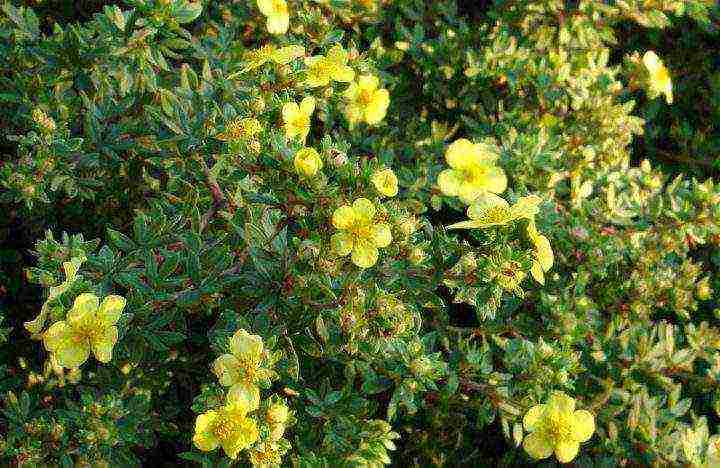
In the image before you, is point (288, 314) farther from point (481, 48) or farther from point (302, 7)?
point (481, 48)

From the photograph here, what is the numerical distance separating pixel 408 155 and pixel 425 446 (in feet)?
3.23

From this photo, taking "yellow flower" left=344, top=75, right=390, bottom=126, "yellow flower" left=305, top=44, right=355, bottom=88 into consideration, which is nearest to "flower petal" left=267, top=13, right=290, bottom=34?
"yellow flower" left=344, top=75, right=390, bottom=126

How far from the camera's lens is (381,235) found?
1583 mm

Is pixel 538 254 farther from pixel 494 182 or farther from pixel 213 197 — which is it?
pixel 213 197

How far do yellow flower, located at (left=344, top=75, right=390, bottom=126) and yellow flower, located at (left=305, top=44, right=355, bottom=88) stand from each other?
0.39 m

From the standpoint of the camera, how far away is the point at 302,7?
8.23 ft

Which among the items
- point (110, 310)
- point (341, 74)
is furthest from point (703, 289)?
point (110, 310)

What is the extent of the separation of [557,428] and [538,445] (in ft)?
0.22

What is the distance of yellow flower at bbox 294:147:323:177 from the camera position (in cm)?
161

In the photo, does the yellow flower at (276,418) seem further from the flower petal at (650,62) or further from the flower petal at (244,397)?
the flower petal at (650,62)

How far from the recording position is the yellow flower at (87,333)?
154 cm

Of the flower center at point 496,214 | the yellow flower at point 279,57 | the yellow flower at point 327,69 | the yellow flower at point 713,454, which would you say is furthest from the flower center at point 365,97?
the yellow flower at point 713,454

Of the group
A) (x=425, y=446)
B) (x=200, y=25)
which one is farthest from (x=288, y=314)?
(x=200, y=25)

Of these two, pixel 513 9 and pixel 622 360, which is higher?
pixel 513 9
